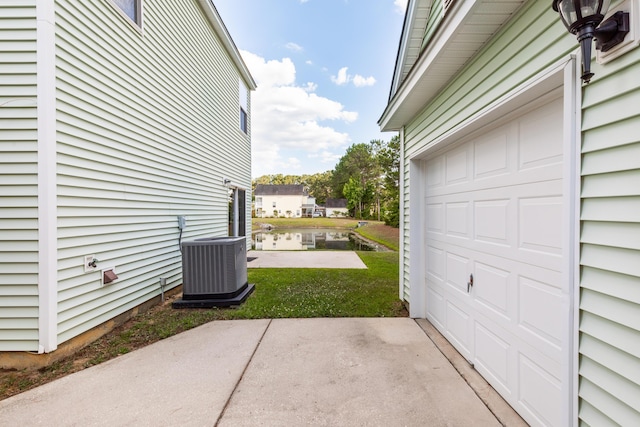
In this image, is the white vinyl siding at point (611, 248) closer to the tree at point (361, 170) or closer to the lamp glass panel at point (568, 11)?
the lamp glass panel at point (568, 11)

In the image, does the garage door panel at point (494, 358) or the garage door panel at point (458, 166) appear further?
the garage door panel at point (458, 166)

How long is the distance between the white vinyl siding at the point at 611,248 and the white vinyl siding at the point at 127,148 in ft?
13.0

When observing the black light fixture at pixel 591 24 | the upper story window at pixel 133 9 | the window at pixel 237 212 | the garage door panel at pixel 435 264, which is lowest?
the garage door panel at pixel 435 264

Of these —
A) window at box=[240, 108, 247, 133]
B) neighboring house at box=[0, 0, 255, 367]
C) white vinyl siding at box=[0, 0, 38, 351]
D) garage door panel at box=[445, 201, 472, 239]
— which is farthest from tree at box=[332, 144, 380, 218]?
white vinyl siding at box=[0, 0, 38, 351]

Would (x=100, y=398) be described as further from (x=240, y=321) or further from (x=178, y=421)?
(x=240, y=321)

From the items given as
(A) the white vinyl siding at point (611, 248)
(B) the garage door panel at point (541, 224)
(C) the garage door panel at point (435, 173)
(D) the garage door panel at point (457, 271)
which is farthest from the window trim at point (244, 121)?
(A) the white vinyl siding at point (611, 248)

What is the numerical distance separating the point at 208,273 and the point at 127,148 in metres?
2.01

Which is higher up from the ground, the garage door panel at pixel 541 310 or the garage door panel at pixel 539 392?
the garage door panel at pixel 541 310

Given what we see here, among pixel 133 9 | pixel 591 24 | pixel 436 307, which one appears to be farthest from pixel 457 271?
pixel 133 9

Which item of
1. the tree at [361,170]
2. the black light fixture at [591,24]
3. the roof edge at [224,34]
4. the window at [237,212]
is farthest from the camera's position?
the tree at [361,170]

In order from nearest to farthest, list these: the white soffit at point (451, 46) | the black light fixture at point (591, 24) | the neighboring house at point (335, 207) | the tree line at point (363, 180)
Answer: the black light fixture at point (591, 24) → the white soffit at point (451, 46) → the tree line at point (363, 180) → the neighboring house at point (335, 207)

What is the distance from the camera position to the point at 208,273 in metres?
4.08

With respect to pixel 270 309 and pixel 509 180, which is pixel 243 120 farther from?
pixel 509 180

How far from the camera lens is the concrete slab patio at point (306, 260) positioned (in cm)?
718
